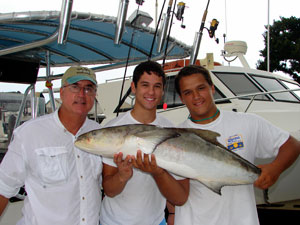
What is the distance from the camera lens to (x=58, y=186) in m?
1.96

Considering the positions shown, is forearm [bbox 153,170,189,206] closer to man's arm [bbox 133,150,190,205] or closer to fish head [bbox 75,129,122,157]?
man's arm [bbox 133,150,190,205]

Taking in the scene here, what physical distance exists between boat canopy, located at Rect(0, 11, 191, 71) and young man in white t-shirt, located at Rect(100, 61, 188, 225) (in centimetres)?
137

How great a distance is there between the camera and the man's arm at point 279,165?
1.88 metres

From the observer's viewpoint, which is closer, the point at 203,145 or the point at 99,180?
the point at 203,145

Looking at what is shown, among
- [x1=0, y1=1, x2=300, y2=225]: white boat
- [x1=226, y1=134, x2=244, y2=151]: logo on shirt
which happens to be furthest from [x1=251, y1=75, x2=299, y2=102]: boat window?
[x1=226, y1=134, x2=244, y2=151]: logo on shirt

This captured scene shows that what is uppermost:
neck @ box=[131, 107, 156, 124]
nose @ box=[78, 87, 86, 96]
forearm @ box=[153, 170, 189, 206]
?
nose @ box=[78, 87, 86, 96]

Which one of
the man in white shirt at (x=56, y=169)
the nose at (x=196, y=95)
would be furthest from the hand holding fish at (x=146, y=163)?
the nose at (x=196, y=95)

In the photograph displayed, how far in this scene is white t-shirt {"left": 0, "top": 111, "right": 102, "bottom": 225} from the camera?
1.92m

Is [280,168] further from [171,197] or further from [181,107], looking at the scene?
[181,107]

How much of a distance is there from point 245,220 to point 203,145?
0.68 meters

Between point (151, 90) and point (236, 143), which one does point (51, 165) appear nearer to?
point (151, 90)

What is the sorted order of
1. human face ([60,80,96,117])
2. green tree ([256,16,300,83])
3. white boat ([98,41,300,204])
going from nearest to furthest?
1. human face ([60,80,96,117])
2. white boat ([98,41,300,204])
3. green tree ([256,16,300,83])

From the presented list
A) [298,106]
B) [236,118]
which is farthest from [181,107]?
[236,118]

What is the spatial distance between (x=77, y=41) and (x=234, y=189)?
312 centimetres
